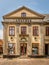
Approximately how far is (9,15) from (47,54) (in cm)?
920

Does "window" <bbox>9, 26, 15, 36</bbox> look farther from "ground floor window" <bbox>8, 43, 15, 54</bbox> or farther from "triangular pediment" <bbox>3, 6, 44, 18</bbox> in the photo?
"triangular pediment" <bbox>3, 6, 44, 18</bbox>

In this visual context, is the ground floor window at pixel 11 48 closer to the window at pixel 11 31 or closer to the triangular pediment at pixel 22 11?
the window at pixel 11 31

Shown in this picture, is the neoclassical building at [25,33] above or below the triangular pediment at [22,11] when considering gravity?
below

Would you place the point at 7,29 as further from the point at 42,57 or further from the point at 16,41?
the point at 42,57

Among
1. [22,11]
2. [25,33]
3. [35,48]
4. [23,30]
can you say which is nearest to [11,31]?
[23,30]

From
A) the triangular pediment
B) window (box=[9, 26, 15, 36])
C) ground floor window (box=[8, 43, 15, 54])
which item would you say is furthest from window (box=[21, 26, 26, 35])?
ground floor window (box=[8, 43, 15, 54])

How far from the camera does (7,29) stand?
1516 inches

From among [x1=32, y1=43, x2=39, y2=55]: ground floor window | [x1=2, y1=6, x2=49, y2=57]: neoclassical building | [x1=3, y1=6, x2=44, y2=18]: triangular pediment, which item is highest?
[x1=3, y1=6, x2=44, y2=18]: triangular pediment

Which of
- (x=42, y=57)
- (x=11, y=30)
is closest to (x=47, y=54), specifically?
(x=42, y=57)

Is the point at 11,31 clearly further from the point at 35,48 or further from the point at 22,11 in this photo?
the point at 35,48

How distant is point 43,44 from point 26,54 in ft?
10.8

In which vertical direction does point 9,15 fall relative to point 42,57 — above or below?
above

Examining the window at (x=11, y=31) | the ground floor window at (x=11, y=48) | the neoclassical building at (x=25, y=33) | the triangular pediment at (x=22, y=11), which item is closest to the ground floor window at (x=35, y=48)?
the neoclassical building at (x=25, y=33)

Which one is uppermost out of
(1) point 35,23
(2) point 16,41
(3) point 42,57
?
(1) point 35,23
